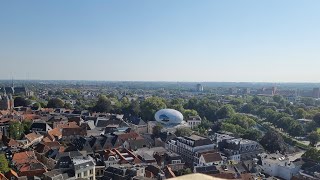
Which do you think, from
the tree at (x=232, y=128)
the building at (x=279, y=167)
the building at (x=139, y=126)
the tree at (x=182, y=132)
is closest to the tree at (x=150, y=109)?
the building at (x=139, y=126)

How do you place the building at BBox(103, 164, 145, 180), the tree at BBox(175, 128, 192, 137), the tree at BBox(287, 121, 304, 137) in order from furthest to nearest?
the tree at BBox(287, 121, 304, 137), the tree at BBox(175, 128, 192, 137), the building at BBox(103, 164, 145, 180)

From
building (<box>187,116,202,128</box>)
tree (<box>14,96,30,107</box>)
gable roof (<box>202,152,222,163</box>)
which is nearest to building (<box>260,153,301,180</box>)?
gable roof (<box>202,152,222,163</box>)

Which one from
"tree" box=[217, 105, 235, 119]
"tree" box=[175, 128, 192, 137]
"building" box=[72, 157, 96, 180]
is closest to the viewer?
"building" box=[72, 157, 96, 180]

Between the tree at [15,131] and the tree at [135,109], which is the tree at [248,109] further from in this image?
the tree at [15,131]

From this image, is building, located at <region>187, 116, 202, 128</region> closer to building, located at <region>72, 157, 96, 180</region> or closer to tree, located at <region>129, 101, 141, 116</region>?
tree, located at <region>129, 101, 141, 116</region>

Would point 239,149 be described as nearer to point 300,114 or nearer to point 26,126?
point 26,126

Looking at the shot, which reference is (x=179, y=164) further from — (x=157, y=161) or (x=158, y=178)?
(x=158, y=178)

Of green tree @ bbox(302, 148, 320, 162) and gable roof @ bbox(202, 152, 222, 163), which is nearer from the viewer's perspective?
gable roof @ bbox(202, 152, 222, 163)

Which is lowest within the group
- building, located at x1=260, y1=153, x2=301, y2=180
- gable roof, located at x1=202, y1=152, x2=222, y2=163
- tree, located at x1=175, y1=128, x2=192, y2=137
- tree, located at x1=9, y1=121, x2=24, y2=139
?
building, located at x1=260, y1=153, x2=301, y2=180

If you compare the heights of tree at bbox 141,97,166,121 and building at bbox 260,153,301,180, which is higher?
tree at bbox 141,97,166,121
